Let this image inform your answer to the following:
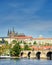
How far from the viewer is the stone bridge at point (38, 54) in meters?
130

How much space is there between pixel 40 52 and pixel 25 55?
5158 millimetres

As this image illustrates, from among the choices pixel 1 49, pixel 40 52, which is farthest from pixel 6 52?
pixel 40 52

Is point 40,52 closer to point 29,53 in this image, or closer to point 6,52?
point 29,53

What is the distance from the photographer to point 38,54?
137m

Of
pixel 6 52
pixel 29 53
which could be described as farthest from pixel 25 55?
pixel 6 52

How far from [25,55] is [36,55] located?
3657mm

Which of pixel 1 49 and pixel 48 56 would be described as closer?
pixel 48 56

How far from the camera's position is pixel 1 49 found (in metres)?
155

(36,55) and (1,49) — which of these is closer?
(36,55)

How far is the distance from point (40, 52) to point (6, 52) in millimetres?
18186

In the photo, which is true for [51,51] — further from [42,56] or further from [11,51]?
[11,51]

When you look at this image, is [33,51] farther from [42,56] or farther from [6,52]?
[6,52]

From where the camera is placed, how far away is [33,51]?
133m

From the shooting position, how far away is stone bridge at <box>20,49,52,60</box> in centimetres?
→ 12975
